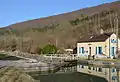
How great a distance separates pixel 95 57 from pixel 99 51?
2.29 meters

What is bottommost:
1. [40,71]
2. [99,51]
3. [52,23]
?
[40,71]

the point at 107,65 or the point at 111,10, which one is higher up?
the point at 111,10

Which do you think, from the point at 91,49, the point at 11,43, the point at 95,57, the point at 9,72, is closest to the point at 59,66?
the point at 95,57

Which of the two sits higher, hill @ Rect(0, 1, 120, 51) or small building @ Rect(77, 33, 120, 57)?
hill @ Rect(0, 1, 120, 51)

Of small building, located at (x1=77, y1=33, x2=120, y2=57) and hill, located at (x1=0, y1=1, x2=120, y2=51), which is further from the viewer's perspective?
hill, located at (x1=0, y1=1, x2=120, y2=51)

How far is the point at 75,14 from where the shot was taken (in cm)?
12850

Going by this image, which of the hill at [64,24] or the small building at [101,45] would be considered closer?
the small building at [101,45]

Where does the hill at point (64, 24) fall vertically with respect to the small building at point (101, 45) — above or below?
above

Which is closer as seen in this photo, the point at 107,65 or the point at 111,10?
the point at 107,65

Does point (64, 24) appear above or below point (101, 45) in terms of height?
above

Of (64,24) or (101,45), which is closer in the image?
(101,45)

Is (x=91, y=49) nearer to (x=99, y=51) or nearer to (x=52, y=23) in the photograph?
(x=99, y=51)

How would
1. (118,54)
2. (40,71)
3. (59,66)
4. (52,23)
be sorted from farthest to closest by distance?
(52,23) < (118,54) < (59,66) < (40,71)

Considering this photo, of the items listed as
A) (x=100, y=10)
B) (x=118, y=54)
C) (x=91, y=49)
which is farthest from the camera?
(x=100, y=10)
